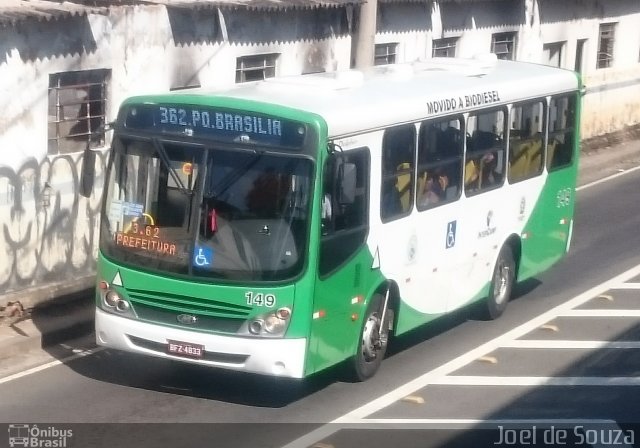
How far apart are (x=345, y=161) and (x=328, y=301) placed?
3.77 ft

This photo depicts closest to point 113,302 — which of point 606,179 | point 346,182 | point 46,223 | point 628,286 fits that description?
point 346,182

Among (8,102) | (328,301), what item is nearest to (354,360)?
(328,301)

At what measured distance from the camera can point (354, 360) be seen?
11.3m

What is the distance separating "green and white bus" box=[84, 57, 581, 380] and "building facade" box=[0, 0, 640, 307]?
3.11 feet

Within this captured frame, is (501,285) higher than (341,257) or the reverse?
the reverse

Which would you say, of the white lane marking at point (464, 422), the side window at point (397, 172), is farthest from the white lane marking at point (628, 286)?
the white lane marking at point (464, 422)

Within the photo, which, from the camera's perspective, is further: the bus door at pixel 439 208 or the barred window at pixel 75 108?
the barred window at pixel 75 108

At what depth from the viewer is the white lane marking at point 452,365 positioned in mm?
10070

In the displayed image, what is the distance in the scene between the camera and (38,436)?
964 centimetres

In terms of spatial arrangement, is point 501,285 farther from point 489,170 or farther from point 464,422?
point 464,422

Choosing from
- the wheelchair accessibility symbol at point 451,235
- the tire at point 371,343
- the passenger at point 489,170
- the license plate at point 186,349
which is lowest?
the tire at point 371,343

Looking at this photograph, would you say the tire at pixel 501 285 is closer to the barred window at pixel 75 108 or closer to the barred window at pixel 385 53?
the barred window at pixel 75 108

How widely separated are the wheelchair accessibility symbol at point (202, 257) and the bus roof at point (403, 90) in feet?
4.24

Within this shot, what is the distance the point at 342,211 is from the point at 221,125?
1.21 m
